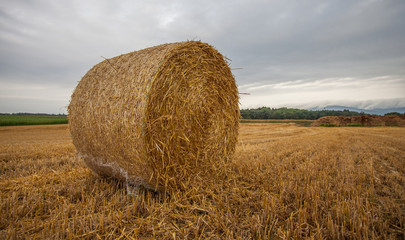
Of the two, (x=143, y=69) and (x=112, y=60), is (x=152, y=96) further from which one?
(x=112, y=60)

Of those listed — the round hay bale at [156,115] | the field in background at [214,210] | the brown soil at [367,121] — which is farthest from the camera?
the brown soil at [367,121]

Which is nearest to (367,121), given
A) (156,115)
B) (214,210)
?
(214,210)

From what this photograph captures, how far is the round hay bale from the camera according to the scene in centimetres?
293

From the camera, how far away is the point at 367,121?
30.8m

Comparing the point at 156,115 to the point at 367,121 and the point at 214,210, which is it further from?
the point at 367,121

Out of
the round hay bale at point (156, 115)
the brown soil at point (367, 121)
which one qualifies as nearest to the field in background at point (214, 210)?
the round hay bale at point (156, 115)

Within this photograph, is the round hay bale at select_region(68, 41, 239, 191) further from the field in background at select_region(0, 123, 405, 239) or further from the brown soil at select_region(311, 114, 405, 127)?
the brown soil at select_region(311, 114, 405, 127)

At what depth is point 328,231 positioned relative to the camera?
82.0 inches

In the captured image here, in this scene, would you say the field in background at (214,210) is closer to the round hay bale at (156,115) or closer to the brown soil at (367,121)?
the round hay bale at (156,115)

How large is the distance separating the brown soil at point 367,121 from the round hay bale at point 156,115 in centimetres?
3163

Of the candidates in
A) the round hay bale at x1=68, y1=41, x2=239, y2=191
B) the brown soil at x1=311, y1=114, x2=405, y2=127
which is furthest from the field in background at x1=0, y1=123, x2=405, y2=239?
the brown soil at x1=311, y1=114, x2=405, y2=127

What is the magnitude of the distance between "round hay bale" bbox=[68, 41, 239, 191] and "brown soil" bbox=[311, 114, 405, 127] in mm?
31630

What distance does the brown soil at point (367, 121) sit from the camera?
30.0 meters

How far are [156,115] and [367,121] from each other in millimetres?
37217
